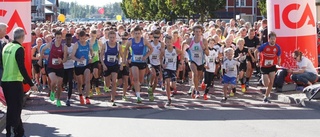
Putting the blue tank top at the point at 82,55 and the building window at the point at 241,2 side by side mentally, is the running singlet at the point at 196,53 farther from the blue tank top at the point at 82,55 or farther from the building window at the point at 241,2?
the building window at the point at 241,2

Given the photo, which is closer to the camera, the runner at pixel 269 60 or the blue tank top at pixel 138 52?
the blue tank top at pixel 138 52

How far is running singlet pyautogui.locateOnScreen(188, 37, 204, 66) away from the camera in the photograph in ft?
44.4

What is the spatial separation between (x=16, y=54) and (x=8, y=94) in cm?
64

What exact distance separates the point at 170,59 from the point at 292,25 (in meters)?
3.71

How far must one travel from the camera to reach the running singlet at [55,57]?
509 inches

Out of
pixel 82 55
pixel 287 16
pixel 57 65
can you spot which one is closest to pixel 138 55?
pixel 82 55

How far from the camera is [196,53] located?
13.6 metres

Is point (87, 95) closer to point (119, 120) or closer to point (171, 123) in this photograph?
point (119, 120)

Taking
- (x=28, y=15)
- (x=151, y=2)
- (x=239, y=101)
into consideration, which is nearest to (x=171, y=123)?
(x=239, y=101)

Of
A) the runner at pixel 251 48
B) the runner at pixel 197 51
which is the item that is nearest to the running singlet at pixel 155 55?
the runner at pixel 197 51

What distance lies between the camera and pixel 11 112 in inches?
341

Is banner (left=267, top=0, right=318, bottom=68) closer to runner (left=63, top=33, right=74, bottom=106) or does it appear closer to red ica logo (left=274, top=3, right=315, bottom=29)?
red ica logo (left=274, top=3, right=315, bottom=29)

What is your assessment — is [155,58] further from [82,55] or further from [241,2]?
[241,2]

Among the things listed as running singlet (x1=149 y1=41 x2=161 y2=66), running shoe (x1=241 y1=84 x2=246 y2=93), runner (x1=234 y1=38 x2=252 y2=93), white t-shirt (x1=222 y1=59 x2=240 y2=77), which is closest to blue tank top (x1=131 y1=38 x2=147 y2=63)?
running singlet (x1=149 y1=41 x2=161 y2=66)
